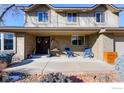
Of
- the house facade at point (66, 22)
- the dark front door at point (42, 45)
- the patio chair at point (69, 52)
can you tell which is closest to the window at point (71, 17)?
the house facade at point (66, 22)

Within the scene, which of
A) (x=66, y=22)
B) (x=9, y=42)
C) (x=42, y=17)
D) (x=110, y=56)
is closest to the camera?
(x=110, y=56)

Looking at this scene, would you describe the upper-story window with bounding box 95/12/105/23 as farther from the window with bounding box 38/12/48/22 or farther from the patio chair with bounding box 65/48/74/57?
the window with bounding box 38/12/48/22

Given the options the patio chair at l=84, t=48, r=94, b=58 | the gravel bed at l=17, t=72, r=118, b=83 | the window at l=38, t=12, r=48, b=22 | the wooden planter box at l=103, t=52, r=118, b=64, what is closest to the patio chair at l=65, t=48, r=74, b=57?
the patio chair at l=84, t=48, r=94, b=58

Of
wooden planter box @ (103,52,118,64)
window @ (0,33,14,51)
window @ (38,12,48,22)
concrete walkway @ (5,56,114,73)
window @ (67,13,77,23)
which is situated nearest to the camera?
concrete walkway @ (5,56,114,73)

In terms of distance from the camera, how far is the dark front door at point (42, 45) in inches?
736

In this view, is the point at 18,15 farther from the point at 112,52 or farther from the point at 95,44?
the point at 112,52

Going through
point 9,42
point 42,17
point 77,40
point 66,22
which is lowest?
point 9,42

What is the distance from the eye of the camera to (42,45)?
739 inches

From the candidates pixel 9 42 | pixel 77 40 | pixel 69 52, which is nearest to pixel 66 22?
pixel 77 40

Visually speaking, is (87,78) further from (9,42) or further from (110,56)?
(9,42)

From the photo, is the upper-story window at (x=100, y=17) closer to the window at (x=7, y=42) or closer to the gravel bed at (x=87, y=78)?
the window at (x=7, y=42)

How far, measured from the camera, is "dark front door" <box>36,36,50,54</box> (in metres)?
18.7

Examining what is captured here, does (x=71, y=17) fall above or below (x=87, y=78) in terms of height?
above
